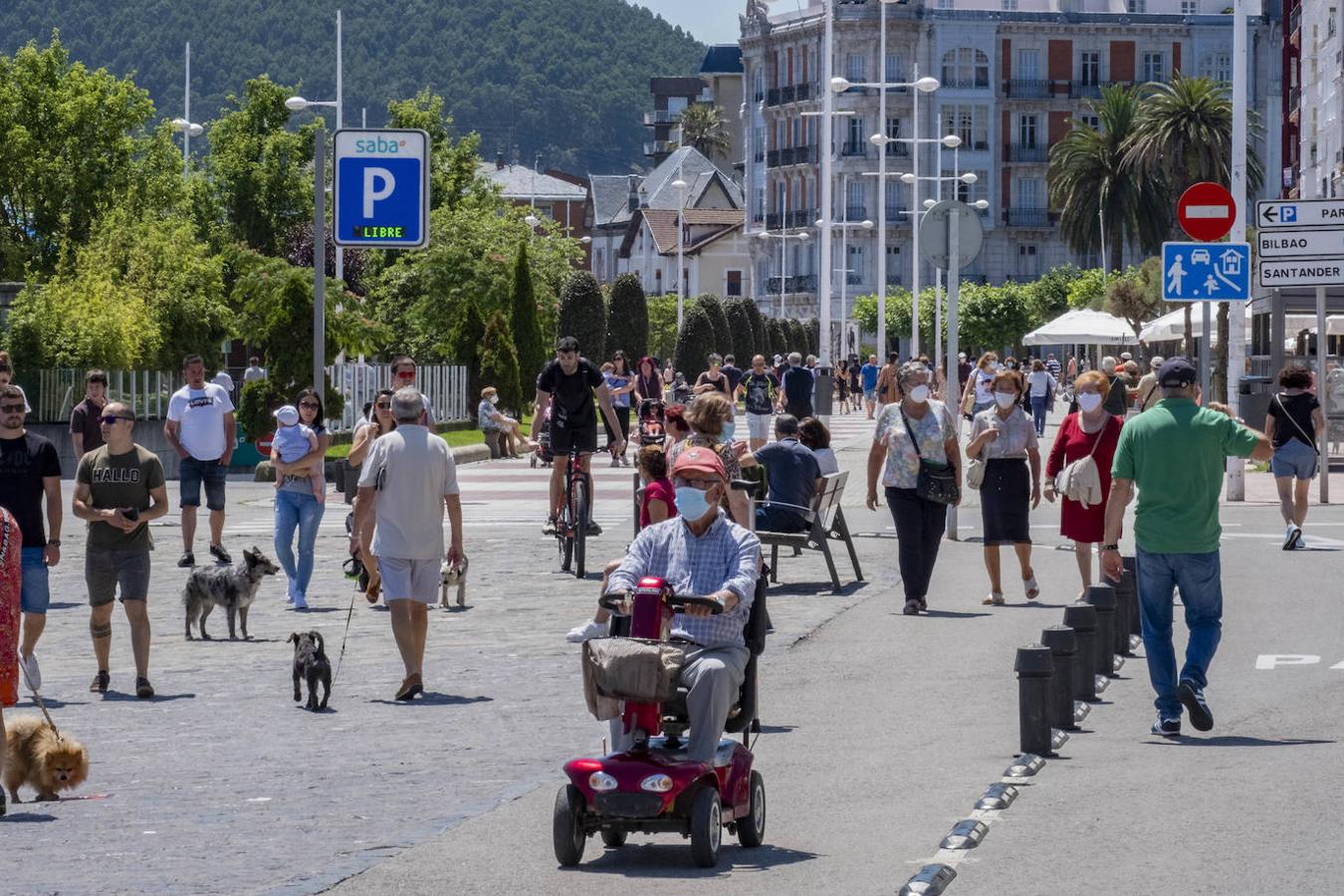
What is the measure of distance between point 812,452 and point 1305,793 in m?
9.73

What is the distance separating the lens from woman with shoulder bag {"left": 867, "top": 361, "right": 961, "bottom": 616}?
16094mm

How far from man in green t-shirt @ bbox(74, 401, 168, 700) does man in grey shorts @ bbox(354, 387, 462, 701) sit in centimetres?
130

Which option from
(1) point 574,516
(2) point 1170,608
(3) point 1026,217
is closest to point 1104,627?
(2) point 1170,608

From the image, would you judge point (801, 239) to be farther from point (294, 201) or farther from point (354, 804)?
point (354, 804)

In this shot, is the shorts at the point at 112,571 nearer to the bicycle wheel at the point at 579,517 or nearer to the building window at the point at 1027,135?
the bicycle wheel at the point at 579,517

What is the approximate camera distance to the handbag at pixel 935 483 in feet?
52.6

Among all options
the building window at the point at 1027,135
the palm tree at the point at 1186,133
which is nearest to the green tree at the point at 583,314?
the palm tree at the point at 1186,133

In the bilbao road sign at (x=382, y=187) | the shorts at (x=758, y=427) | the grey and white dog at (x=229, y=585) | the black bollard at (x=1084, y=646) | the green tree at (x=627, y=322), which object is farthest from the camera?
the green tree at (x=627, y=322)

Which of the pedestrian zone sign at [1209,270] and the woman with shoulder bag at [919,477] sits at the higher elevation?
the pedestrian zone sign at [1209,270]

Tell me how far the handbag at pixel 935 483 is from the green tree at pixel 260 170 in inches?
2751

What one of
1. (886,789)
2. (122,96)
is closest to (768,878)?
(886,789)

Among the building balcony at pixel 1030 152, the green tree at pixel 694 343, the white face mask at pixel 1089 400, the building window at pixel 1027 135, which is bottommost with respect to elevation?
the white face mask at pixel 1089 400

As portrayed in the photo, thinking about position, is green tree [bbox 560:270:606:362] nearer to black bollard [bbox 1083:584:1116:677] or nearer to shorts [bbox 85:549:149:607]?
shorts [bbox 85:549:149:607]

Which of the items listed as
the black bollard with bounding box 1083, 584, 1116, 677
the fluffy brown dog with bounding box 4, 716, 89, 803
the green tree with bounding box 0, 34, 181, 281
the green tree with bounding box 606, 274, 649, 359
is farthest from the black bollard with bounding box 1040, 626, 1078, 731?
the green tree with bounding box 606, 274, 649, 359
